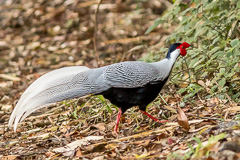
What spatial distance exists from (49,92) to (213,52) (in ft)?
5.57

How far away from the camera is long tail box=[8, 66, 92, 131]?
3914 millimetres

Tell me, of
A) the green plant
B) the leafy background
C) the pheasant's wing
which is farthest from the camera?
the green plant

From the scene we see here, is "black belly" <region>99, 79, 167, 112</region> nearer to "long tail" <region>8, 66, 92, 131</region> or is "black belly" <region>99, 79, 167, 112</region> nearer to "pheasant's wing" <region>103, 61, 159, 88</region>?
"pheasant's wing" <region>103, 61, 159, 88</region>

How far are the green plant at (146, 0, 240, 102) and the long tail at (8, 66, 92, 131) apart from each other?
1129 mm

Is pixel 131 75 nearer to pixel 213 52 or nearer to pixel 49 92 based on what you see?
pixel 49 92

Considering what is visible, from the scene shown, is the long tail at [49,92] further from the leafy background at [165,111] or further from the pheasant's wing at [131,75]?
the leafy background at [165,111]

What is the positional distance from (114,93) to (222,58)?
1233 mm

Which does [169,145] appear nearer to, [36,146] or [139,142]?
[139,142]

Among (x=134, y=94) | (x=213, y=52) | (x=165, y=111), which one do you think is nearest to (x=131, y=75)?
(x=134, y=94)

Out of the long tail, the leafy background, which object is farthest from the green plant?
the long tail

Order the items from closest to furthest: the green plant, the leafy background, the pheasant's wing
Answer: the leafy background, the pheasant's wing, the green plant

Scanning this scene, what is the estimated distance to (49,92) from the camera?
157 inches

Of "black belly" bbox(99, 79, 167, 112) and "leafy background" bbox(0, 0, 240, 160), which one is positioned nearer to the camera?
"leafy background" bbox(0, 0, 240, 160)

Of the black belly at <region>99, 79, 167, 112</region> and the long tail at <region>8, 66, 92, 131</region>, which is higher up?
the long tail at <region>8, 66, 92, 131</region>
